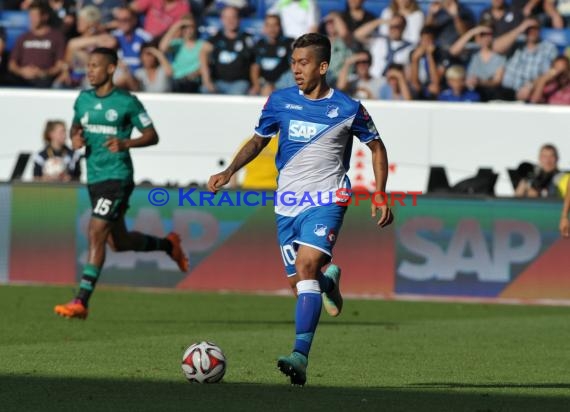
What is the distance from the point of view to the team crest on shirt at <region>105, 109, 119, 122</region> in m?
12.9

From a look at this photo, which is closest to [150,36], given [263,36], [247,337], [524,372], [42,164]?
[263,36]

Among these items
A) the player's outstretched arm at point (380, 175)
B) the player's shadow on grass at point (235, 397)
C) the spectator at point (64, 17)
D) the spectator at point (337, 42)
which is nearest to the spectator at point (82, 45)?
the spectator at point (64, 17)

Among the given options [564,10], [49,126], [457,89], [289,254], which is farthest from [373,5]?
[289,254]

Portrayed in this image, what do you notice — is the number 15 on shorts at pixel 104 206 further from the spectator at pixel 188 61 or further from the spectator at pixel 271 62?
the spectator at pixel 188 61

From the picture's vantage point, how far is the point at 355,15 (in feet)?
68.2

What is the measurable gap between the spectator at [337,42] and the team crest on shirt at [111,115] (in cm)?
733

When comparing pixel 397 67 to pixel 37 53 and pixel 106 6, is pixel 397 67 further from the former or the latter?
pixel 37 53

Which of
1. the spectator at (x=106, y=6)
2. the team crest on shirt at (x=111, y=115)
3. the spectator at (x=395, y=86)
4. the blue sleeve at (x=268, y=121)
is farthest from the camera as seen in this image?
the spectator at (x=106, y=6)

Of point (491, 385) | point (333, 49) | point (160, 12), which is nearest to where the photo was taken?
point (491, 385)

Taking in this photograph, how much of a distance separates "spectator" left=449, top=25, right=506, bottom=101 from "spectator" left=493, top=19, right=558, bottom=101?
0.50ft

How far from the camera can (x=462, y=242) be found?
17484 mm

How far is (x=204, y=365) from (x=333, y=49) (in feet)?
41.2

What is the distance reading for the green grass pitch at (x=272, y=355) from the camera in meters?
7.57

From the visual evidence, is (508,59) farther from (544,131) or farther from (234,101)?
(234,101)
